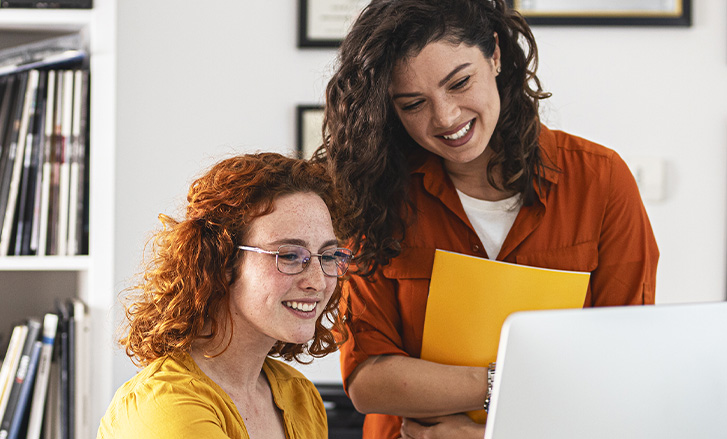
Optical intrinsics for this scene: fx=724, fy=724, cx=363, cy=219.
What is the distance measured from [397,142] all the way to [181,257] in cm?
48

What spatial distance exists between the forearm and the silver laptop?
51 cm

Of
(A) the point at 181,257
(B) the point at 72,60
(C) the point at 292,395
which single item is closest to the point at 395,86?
(A) the point at 181,257

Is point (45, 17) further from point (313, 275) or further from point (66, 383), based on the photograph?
point (313, 275)

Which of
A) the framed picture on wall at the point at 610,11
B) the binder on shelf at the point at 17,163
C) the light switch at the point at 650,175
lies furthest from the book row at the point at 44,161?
the light switch at the point at 650,175

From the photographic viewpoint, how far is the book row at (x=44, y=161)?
166cm

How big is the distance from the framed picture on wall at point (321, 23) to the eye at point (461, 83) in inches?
37.1

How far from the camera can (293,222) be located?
3.58ft

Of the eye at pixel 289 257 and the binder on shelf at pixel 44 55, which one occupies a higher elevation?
the binder on shelf at pixel 44 55

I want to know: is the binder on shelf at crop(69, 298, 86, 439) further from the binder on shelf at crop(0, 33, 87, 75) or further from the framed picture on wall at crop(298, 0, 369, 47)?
the framed picture on wall at crop(298, 0, 369, 47)

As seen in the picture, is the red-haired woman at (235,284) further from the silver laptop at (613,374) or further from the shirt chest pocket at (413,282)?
the silver laptop at (613,374)

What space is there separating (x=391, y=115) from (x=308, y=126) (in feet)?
2.73

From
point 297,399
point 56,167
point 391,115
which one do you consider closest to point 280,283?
point 297,399

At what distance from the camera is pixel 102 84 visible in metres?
1.64

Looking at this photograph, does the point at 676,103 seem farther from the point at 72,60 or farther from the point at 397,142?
the point at 72,60
